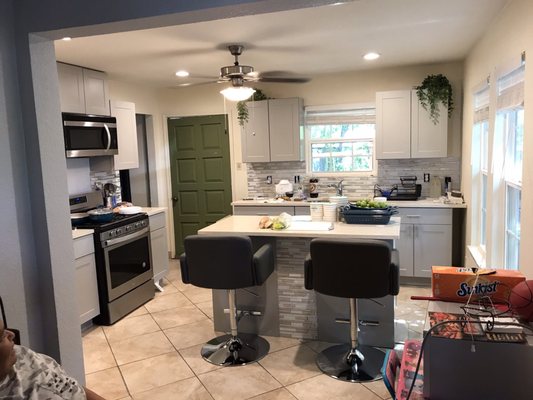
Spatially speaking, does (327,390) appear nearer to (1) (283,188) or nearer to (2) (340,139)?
(1) (283,188)

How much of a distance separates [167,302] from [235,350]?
154cm

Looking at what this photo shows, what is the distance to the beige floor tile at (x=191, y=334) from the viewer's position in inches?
139

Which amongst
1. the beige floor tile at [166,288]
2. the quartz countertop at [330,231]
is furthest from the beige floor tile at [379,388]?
the beige floor tile at [166,288]

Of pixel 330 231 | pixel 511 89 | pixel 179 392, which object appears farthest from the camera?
pixel 330 231

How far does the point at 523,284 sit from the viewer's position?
1.51 metres

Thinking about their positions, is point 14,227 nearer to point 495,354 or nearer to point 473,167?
point 495,354

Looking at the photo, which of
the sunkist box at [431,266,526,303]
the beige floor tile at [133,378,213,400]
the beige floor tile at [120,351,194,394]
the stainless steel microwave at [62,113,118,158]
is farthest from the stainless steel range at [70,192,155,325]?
the sunkist box at [431,266,526,303]

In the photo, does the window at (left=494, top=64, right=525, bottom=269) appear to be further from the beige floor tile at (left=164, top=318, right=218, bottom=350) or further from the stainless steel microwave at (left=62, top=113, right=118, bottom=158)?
the stainless steel microwave at (left=62, top=113, right=118, bottom=158)

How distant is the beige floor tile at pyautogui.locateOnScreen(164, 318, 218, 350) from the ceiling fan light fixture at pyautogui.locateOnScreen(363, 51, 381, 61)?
3.06m

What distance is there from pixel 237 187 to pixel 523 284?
15.4 feet

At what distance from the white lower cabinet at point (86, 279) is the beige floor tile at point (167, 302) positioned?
0.64 m

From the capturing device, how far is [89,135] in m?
4.16

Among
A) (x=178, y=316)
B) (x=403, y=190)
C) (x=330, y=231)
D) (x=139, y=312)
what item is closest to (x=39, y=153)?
(x=330, y=231)

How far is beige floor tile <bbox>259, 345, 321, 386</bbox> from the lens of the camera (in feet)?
9.58
